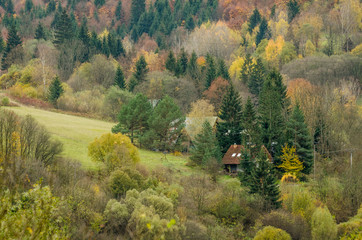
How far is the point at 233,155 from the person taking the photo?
151ft

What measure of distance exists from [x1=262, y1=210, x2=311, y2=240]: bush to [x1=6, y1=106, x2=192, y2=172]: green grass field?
35.5 ft

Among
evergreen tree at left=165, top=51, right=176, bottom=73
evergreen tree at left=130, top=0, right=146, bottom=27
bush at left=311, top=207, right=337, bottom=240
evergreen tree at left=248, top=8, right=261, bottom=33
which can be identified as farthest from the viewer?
evergreen tree at left=130, top=0, right=146, bottom=27

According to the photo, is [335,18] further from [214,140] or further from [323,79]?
[214,140]

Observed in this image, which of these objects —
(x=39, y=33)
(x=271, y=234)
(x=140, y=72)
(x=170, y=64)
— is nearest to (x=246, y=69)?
(x=170, y=64)

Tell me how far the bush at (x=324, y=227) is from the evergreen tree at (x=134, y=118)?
81.6 ft

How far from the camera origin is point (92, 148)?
38781 millimetres

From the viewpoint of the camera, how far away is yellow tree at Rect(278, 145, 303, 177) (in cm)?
4275

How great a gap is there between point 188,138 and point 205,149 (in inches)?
311

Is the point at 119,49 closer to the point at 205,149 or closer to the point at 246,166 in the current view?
the point at 205,149

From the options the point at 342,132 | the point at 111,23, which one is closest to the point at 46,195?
the point at 342,132

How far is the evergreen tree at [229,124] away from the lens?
49.0 m

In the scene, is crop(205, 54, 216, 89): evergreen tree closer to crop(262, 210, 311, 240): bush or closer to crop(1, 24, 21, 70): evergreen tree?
crop(1, 24, 21, 70): evergreen tree

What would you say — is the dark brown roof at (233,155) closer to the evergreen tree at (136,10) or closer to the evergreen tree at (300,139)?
the evergreen tree at (300,139)

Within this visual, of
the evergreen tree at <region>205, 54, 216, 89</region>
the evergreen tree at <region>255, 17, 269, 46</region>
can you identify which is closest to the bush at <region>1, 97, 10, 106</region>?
the evergreen tree at <region>205, 54, 216, 89</region>
